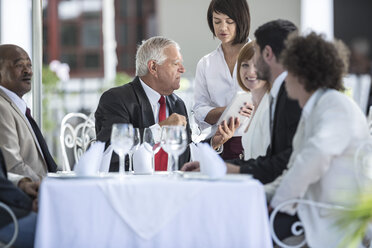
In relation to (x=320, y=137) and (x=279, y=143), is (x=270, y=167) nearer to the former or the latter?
(x=279, y=143)

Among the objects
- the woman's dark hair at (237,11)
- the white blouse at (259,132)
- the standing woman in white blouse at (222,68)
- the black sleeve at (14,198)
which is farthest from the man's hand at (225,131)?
the black sleeve at (14,198)

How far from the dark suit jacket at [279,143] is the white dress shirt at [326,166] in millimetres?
206

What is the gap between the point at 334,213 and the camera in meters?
2.34

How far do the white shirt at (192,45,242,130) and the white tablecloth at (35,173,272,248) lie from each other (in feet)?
6.31

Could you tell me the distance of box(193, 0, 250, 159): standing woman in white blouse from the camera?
13.2ft

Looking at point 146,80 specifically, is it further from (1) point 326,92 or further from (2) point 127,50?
(2) point 127,50

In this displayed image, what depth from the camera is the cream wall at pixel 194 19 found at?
33.8 ft

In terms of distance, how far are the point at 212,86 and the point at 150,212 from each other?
6.77ft

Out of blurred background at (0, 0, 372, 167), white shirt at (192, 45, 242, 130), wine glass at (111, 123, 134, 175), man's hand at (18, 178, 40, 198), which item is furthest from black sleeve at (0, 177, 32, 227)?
blurred background at (0, 0, 372, 167)

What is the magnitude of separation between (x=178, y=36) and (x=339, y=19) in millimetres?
3020

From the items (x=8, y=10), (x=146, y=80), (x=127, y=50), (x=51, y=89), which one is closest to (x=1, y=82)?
(x=146, y=80)

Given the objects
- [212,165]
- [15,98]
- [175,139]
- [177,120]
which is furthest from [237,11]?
[212,165]

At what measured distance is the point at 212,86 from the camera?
4.21 m

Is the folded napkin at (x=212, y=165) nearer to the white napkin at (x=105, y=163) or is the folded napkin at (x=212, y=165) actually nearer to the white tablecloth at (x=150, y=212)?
the white tablecloth at (x=150, y=212)
